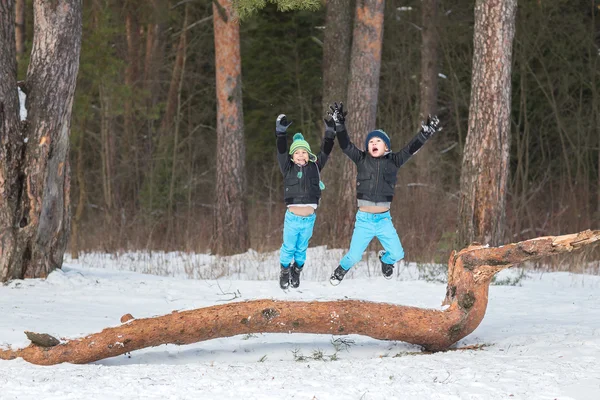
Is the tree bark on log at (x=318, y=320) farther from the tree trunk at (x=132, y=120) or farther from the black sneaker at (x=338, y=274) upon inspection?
the tree trunk at (x=132, y=120)

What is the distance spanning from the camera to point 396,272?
13.2 m

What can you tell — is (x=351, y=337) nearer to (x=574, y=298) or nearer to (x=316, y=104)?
(x=574, y=298)

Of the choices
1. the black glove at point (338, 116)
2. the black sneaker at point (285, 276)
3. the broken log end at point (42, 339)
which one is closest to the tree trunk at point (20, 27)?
the broken log end at point (42, 339)

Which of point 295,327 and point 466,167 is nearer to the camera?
point 295,327

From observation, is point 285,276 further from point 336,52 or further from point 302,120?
point 302,120

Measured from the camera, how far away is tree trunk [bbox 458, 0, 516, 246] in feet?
39.3

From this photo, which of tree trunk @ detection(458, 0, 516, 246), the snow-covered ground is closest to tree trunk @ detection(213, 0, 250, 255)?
the snow-covered ground

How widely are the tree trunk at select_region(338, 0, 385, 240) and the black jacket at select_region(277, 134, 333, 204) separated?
23.3ft

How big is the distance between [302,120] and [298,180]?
1623 cm

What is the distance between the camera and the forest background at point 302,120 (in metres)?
16.8

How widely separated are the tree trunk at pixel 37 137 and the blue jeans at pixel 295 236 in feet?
15.1

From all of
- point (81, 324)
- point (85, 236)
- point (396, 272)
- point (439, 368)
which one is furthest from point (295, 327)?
point (85, 236)

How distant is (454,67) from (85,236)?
430 inches

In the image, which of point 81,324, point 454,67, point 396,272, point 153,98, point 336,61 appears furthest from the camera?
point 153,98
